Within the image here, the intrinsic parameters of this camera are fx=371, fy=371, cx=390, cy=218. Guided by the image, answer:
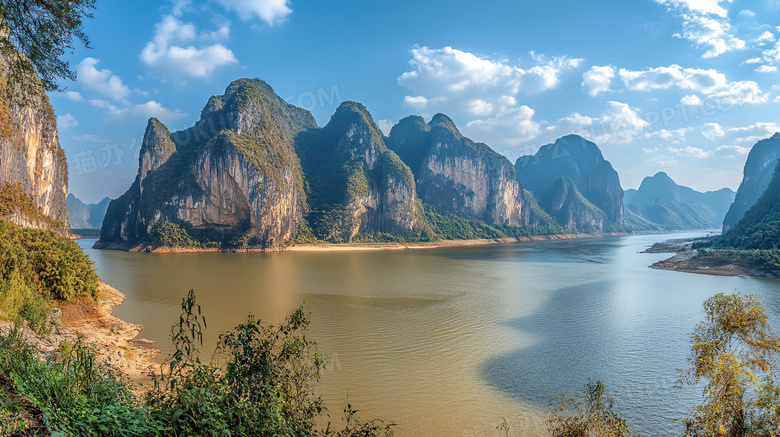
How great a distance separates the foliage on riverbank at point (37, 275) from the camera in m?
11.7

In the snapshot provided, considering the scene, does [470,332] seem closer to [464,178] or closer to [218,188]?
[218,188]

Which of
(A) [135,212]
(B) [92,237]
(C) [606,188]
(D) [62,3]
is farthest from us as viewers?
(C) [606,188]

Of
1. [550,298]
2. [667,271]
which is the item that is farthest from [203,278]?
[667,271]

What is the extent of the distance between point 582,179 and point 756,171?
2778 inches

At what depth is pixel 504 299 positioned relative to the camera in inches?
963

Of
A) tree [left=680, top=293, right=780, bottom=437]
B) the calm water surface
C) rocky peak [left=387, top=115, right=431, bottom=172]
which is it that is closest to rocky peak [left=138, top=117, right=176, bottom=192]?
the calm water surface

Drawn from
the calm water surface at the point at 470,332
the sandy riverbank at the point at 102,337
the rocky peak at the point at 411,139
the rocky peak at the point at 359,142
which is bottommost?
the calm water surface at the point at 470,332

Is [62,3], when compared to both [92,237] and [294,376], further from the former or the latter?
[92,237]

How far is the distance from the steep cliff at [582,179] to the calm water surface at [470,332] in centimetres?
12675

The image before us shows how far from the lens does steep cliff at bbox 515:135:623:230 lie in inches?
6004

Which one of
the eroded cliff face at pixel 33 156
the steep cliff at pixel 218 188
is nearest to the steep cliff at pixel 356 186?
the steep cliff at pixel 218 188

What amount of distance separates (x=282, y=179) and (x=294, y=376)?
257 feet

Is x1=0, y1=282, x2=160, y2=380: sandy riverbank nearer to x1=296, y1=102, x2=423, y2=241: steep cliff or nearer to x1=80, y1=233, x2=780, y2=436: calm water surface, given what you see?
x1=80, y1=233, x2=780, y2=436: calm water surface

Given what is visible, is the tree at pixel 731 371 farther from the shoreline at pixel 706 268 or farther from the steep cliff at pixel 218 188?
the steep cliff at pixel 218 188
